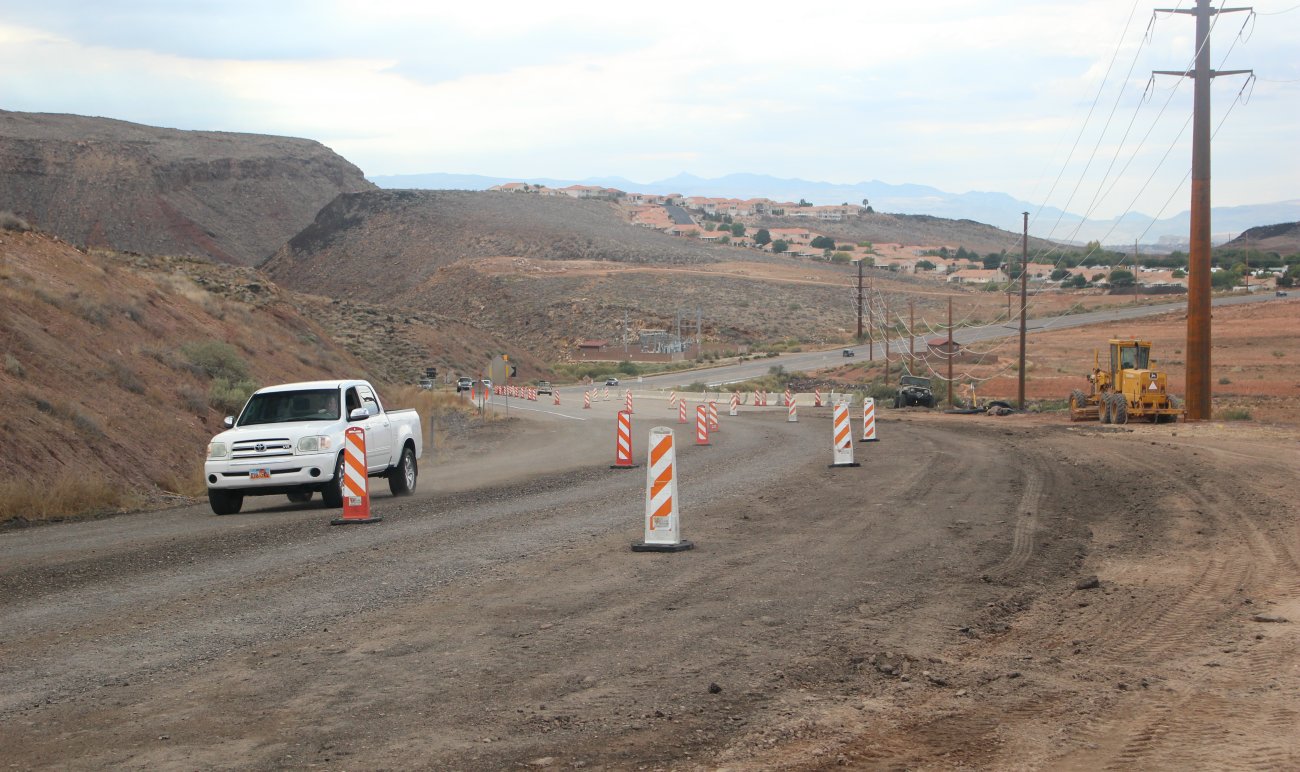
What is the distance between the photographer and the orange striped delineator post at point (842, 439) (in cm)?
2303

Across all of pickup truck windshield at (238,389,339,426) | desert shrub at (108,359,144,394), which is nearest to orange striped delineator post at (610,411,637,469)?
pickup truck windshield at (238,389,339,426)

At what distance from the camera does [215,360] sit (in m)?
35.4

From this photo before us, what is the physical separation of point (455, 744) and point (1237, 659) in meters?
5.30

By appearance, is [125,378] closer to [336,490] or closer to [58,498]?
[58,498]

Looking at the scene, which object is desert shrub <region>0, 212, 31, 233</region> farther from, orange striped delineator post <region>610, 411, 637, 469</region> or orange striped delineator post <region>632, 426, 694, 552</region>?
orange striped delineator post <region>632, 426, 694, 552</region>

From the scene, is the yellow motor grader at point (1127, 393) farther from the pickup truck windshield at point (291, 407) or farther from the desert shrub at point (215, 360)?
the desert shrub at point (215, 360)

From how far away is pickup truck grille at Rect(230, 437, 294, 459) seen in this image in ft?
60.4

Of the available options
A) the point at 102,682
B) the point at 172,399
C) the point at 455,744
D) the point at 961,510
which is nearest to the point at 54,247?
the point at 172,399

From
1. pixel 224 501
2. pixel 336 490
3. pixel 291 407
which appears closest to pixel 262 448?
pixel 224 501

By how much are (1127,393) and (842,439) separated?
57.3ft

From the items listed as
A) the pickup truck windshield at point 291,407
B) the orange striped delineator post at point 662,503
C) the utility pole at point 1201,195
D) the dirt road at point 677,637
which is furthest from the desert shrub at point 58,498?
the utility pole at point 1201,195

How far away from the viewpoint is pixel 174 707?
299 inches

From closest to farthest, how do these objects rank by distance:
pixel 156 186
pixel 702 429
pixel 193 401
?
1. pixel 193 401
2. pixel 702 429
3. pixel 156 186

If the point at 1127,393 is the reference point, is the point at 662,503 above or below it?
above
